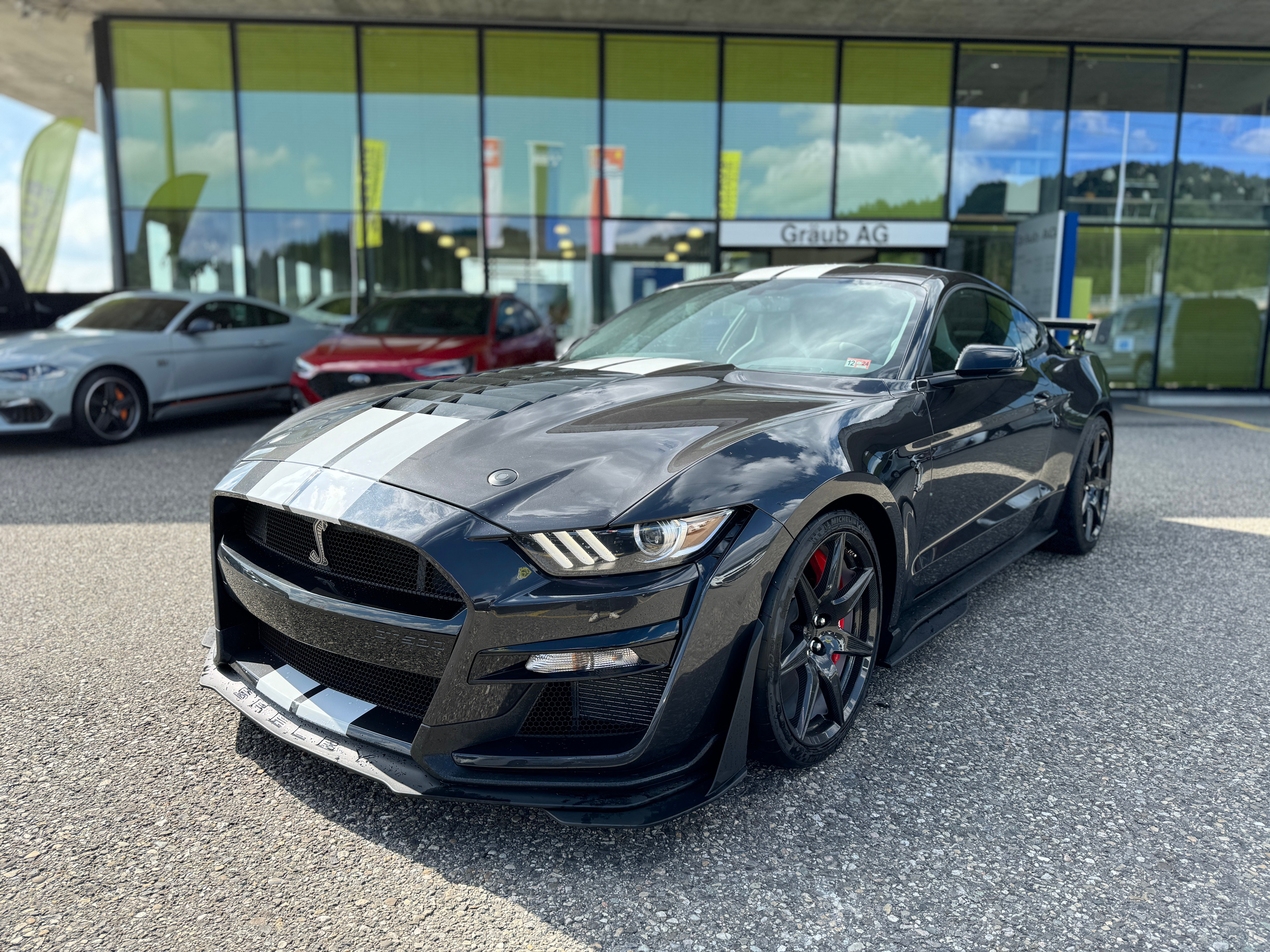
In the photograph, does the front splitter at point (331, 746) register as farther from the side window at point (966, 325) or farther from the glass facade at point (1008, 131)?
the glass facade at point (1008, 131)

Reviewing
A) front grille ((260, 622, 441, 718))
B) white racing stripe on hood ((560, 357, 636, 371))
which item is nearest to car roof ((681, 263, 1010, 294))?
white racing stripe on hood ((560, 357, 636, 371))

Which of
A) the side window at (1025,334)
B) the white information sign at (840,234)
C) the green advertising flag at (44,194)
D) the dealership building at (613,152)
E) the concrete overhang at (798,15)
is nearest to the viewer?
the side window at (1025,334)

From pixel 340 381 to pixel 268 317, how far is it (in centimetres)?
273

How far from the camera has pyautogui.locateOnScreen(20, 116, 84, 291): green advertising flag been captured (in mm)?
17203

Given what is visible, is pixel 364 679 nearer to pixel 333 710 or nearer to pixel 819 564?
pixel 333 710

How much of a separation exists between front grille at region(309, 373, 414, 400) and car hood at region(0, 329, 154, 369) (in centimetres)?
195

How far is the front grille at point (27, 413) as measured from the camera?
24.7 feet

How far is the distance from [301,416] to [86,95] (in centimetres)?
2084

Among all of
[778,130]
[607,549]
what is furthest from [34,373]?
[778,130]

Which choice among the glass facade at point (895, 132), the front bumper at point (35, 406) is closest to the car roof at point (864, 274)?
the front bumper at point (35, 406)

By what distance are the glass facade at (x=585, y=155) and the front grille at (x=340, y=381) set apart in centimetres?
585

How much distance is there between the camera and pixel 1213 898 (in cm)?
199

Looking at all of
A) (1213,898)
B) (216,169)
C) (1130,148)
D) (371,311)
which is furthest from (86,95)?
(1213,898)

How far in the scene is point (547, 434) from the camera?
7.95 feet
